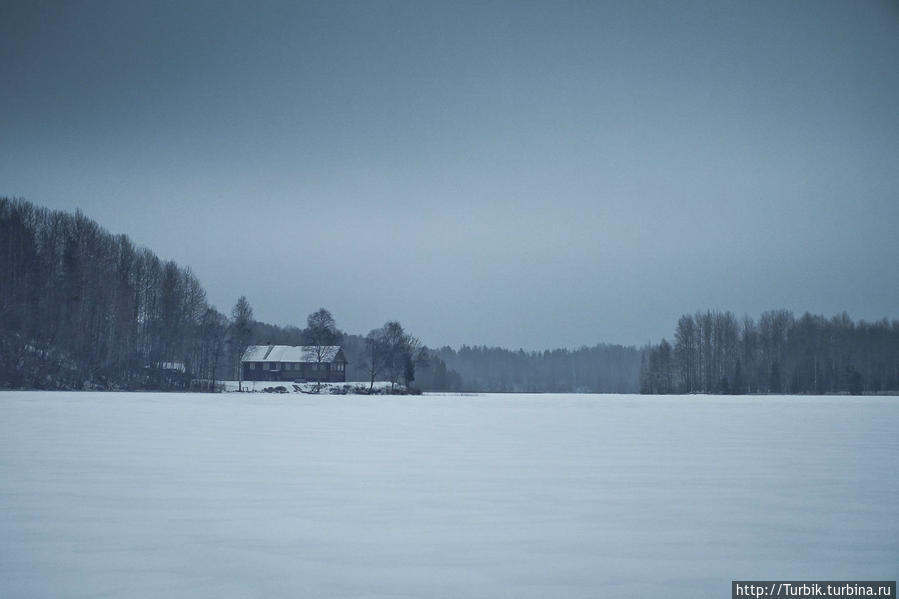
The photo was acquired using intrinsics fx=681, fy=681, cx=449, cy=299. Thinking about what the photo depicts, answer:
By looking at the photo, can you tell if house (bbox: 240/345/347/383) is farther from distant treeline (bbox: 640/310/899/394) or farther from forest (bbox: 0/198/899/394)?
distant treeline (bbox: 640/310/899/394)

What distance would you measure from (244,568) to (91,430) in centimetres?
1512

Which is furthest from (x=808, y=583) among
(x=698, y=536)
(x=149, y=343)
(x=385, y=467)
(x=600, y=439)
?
(x=149, y=343)

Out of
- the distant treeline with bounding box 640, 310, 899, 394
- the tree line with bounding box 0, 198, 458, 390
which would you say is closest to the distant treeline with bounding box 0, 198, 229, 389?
the tree line with bounding box 0, 198, 458, 390

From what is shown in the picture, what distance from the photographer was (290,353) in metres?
98.2

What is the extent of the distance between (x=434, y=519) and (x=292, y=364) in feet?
302

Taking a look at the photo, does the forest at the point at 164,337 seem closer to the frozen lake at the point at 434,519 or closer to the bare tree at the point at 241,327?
the bare tree at the point at 241,327

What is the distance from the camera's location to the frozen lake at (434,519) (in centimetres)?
543

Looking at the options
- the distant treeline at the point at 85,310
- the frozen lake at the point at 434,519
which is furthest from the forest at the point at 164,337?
the frozen lake at the point at 434,519

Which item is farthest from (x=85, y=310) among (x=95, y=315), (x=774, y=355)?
(x=774, y=355)

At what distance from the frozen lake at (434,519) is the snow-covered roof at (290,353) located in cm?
7853

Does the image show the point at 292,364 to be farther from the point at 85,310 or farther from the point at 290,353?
the point at 85,310

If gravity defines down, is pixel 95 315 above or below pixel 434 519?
above

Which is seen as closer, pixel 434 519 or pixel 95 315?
pixel 434 519

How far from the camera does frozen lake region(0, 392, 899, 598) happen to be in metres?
5.43
